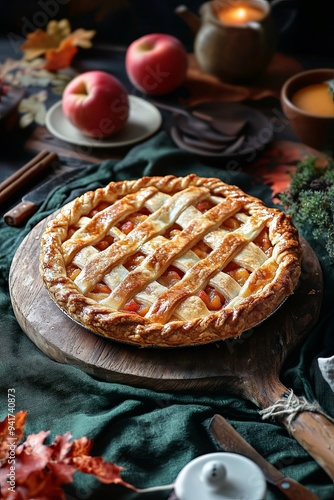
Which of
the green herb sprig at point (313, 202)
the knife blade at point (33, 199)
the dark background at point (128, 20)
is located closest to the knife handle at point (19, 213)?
the knife blade at point (33, 199)

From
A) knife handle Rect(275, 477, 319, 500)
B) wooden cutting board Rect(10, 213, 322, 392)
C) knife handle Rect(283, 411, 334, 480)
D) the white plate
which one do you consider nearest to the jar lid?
knife handle Rect(275, 477, 319, 500)

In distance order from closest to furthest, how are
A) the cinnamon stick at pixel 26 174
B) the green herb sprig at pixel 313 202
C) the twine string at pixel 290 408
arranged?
the twine string at pixel 290 408
the green herb sprig at pixel 313 202
the cinnamon stick at pixel 26 174

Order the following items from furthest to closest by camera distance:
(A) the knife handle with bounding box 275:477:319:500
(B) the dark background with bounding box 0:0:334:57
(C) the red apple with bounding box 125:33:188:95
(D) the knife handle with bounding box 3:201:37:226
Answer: (B) the dark background with bounding box 0:0:334:57 < (C) the red apple with bounding box 125:33:188:95 < (D) the knife handle with bounding box 3:201:37:226 < (A) the knife handle with bounding box 275:477:319:500

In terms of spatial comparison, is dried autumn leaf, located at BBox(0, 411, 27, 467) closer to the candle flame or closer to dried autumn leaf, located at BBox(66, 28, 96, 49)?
the candle flame

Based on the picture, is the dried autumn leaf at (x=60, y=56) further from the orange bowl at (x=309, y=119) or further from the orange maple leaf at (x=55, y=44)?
the orange bowl at (x=309, y=119)

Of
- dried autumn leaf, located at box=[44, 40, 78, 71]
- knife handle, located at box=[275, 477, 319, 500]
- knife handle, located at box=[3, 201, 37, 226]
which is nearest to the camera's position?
knife handle, located at box=[275, 477, 319, 500]

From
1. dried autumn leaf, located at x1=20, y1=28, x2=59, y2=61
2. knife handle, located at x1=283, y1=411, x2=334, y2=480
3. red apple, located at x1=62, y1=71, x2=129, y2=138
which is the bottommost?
knife handle, located at x1=283, y1=411, x2=334, y2=480
